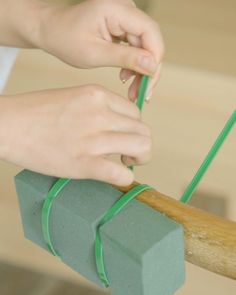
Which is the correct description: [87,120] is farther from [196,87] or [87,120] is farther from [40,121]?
[196,87]

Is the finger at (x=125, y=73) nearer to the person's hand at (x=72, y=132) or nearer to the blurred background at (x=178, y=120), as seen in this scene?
the person's hand at (x=72, y=132)

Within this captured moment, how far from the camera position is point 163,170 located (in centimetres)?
100

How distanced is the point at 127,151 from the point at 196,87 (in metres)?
0.73

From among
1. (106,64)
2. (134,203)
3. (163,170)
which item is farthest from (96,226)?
(163,170)

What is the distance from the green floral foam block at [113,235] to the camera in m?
0.31

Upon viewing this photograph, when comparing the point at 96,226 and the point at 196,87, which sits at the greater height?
the point at 96,226

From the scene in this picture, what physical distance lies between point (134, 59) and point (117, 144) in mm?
88

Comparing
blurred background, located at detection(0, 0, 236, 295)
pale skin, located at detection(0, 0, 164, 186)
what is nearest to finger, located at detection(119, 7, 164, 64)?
pale skin, located at detection(0, 0, 164, 186)

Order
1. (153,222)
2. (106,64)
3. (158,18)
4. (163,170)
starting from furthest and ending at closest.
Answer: (158,18)
(163,170)
(106,64)
(153,222)

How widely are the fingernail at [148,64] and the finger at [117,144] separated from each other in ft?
0.23

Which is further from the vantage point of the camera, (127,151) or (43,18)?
(43,18)

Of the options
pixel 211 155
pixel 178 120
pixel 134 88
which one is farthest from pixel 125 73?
pixel 178 120

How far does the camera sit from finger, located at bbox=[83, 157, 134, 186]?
0.33 metres

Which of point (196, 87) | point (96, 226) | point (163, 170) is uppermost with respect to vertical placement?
point (96, 226)
